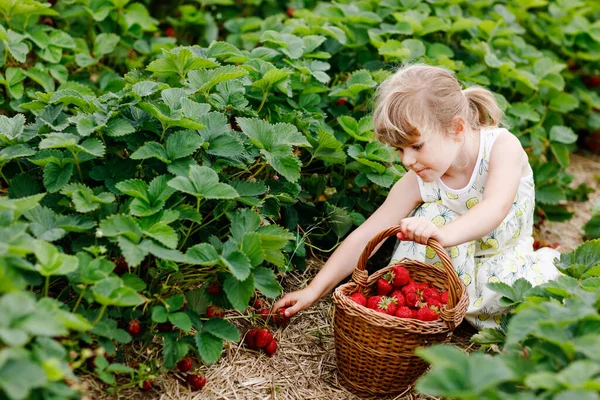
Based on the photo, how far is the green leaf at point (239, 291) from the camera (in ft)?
6.81

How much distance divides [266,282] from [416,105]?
2.61 feet

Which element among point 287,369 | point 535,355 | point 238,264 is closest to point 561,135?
point 287,369

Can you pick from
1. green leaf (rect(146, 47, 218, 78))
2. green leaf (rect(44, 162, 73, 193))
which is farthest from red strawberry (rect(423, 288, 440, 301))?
green leaf (rect(44, 162, 73, 193))

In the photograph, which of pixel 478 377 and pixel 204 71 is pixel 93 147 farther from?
pixel 478 377

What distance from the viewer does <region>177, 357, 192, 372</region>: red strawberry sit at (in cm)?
218

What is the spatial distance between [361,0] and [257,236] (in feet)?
7.03

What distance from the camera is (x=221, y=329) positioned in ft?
6.97

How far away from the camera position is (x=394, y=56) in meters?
3.19

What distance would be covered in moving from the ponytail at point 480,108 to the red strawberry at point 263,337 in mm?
1113

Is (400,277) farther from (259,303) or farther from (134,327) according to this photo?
(134,327)

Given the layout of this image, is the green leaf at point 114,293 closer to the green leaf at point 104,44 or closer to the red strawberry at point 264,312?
the red strawberry at point 264,312

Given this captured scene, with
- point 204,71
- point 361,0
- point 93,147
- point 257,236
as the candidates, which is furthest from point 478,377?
point 361,0

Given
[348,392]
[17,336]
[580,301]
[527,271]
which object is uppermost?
[17,336]

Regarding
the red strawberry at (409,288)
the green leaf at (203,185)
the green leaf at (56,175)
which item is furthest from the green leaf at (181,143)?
the red strawberry at (409,288)
